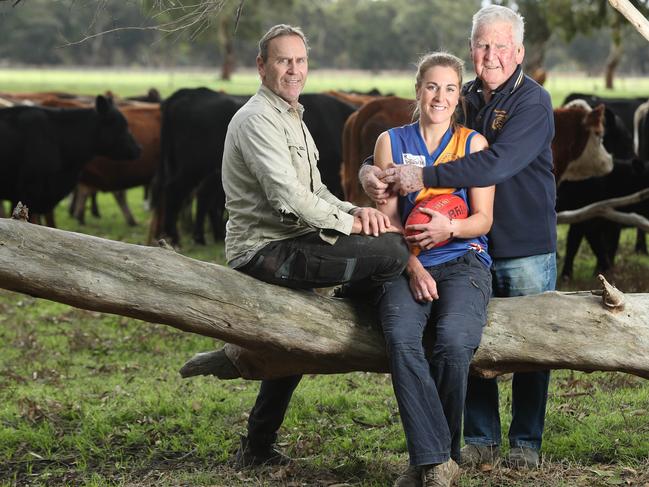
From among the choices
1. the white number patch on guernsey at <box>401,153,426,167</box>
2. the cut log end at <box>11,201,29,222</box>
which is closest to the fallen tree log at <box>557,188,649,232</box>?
the white number patch on guernsey at <box>401,153,426,167</box>

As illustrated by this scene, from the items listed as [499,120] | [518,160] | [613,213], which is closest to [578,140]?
[613,213]

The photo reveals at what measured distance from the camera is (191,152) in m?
14.7

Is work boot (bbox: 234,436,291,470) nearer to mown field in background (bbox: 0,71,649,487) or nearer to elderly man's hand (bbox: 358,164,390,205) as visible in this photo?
mown field in background (bbox: 0,71,649,487)

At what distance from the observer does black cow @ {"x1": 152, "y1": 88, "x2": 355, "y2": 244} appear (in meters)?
14.6

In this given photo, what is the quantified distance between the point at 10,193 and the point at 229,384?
7.03 metres

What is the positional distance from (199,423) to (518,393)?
2.15 m

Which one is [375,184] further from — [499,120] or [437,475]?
[437,475]

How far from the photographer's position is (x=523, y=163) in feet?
15.6

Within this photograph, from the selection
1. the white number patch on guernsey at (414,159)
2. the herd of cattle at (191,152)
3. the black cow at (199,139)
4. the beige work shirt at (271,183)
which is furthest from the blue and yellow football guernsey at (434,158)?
the black cow at (199,139)

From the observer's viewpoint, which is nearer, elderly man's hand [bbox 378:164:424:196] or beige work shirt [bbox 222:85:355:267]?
beige work shirt [bbox 222:85:355:267]

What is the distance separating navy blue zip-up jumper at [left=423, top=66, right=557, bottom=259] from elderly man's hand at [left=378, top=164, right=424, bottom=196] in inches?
10.8

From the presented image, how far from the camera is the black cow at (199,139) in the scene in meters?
14.6

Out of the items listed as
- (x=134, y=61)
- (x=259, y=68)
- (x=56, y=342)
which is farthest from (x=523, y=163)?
(x=134, y=61)

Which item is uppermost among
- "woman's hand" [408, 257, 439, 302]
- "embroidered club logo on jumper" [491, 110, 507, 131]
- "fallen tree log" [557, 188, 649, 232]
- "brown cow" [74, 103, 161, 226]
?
"embroidered club logo on jumper" [491, 110, 507, 131]
